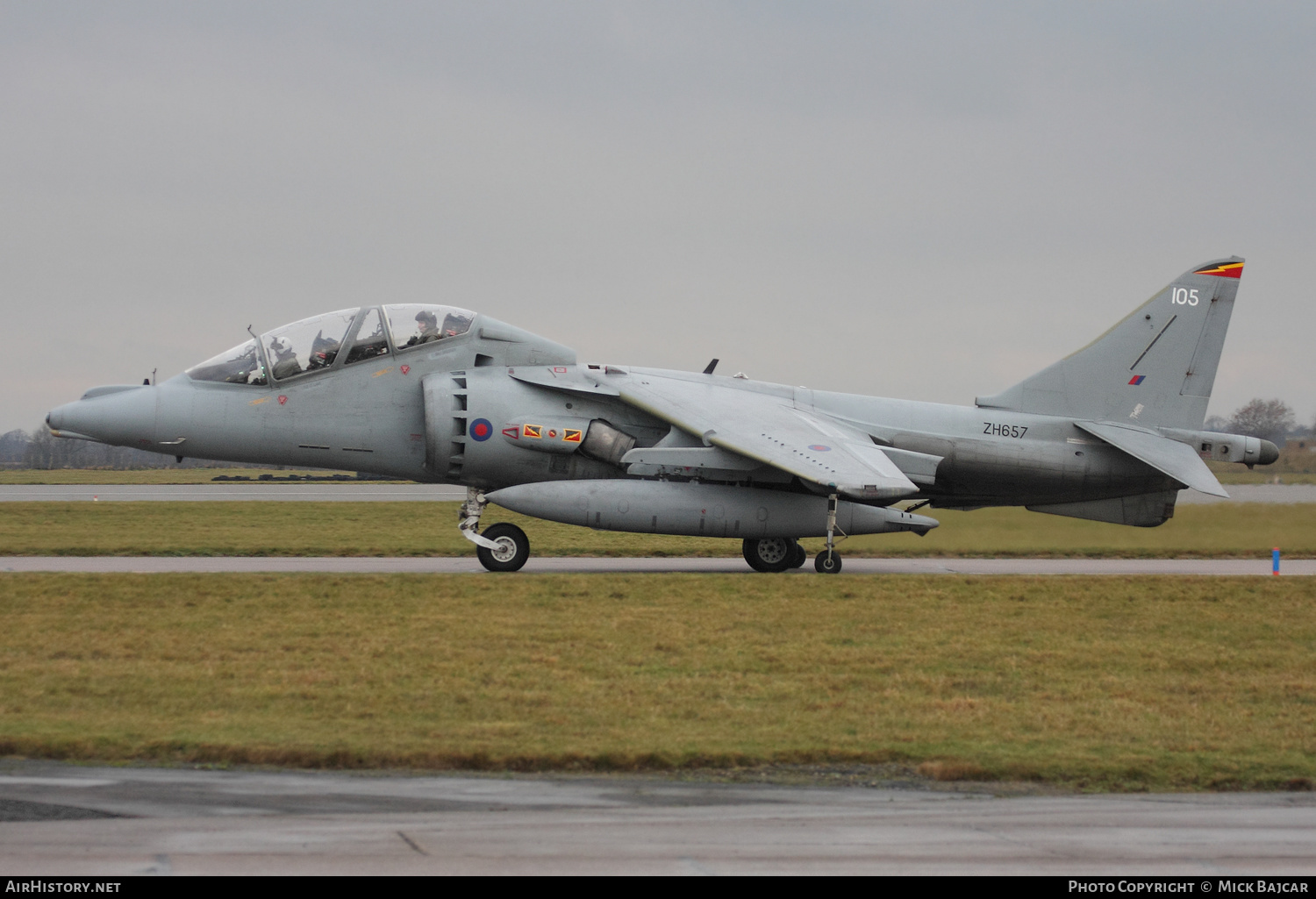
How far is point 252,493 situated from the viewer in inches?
1732

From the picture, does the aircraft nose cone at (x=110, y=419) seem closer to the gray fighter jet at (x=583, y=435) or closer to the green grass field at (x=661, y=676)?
the gray fighter jet at (x=583, y=435)

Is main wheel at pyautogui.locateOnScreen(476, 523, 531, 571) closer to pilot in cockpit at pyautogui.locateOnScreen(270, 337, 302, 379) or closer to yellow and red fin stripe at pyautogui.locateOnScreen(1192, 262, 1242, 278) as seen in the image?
pilot in cockpit at pyautogui.locateOnScreen(270, 337, 302, 379)

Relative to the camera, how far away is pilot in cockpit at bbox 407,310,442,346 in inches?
696

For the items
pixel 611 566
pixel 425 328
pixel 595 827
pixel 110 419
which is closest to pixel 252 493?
pixel 110 419

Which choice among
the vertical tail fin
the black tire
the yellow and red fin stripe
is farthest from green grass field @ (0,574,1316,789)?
the yellow and red fin stripe

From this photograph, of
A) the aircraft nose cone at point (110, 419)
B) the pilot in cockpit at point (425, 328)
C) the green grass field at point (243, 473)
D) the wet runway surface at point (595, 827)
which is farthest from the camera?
the green grass field at point (243, 473)

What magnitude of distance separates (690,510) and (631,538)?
991cm

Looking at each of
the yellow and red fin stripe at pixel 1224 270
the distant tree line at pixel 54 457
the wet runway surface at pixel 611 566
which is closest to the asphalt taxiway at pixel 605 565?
the wet runway surface at pixel 611 566

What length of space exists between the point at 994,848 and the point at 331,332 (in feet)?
46.2

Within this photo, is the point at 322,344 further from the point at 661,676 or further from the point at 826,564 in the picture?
the point at 661,676

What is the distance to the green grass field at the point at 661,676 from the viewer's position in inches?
287

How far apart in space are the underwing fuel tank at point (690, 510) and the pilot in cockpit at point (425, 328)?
274cm

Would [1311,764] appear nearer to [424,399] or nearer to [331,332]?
[424,399]
